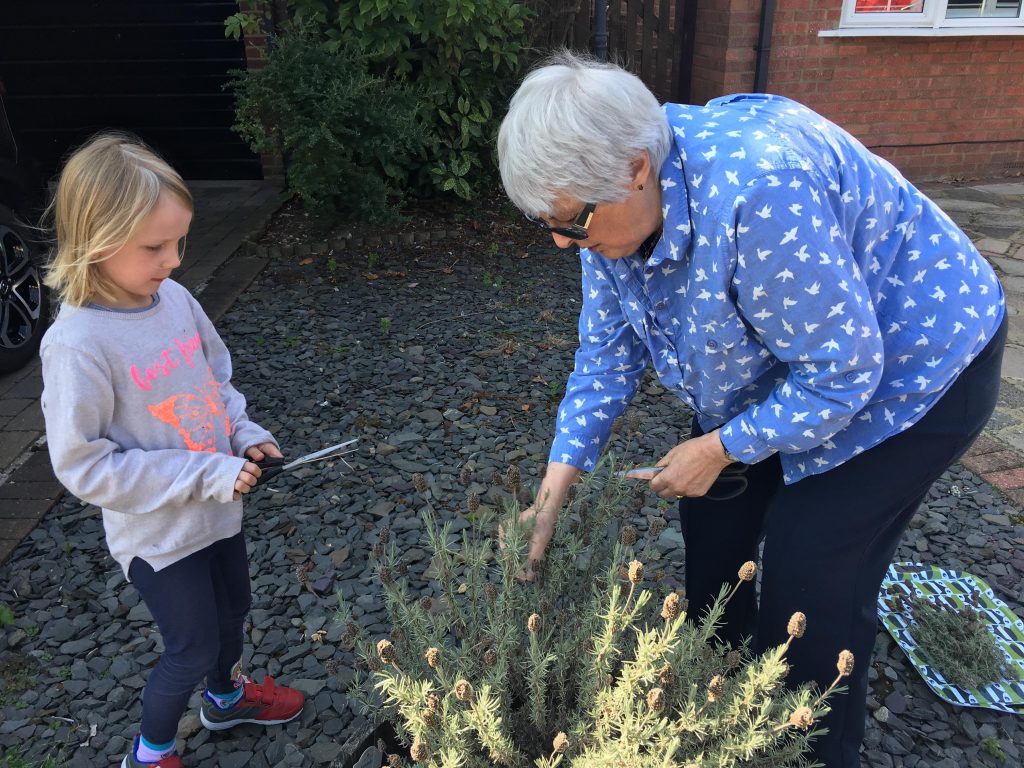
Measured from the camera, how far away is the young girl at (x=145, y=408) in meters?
1.74

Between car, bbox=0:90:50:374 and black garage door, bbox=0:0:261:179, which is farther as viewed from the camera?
black garage door, bbox=0:0:261:179

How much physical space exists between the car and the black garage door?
341 centimetres

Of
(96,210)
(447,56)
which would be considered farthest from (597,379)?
(447,56)

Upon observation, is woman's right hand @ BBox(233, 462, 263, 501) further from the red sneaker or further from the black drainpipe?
the black drainpipe

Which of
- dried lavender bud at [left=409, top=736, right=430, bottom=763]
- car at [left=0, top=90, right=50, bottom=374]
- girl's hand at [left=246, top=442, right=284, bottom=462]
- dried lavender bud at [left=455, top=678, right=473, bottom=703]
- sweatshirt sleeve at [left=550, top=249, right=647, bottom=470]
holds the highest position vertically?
sweatshirt sleeve at [left=550, top=249, right=647, bottom=470]

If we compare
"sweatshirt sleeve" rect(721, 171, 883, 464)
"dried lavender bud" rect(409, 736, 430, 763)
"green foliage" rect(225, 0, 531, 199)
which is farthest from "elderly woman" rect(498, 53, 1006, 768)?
"green foliage" rect(225, 0, 531, 199)

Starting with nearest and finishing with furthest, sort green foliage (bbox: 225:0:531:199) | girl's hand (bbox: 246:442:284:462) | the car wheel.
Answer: girl's hand (bbox: 246:442:284:462) → the car wheel → green foliage (bbox: 225:0:531:199)

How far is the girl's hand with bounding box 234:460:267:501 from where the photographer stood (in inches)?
72.2

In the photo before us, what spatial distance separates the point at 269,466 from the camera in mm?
2039

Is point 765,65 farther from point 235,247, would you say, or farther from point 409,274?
point 235,247

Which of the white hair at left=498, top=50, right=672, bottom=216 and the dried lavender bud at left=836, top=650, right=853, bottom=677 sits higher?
the white hair at left=498, top=50, right=672, bottom=216

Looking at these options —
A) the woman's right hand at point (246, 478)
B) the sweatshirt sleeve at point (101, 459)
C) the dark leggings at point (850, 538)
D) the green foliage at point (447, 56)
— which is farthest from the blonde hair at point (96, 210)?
the green foliage at point (447, 56)

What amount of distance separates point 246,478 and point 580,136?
1038mm

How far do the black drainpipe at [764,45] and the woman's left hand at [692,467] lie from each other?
6.35m
